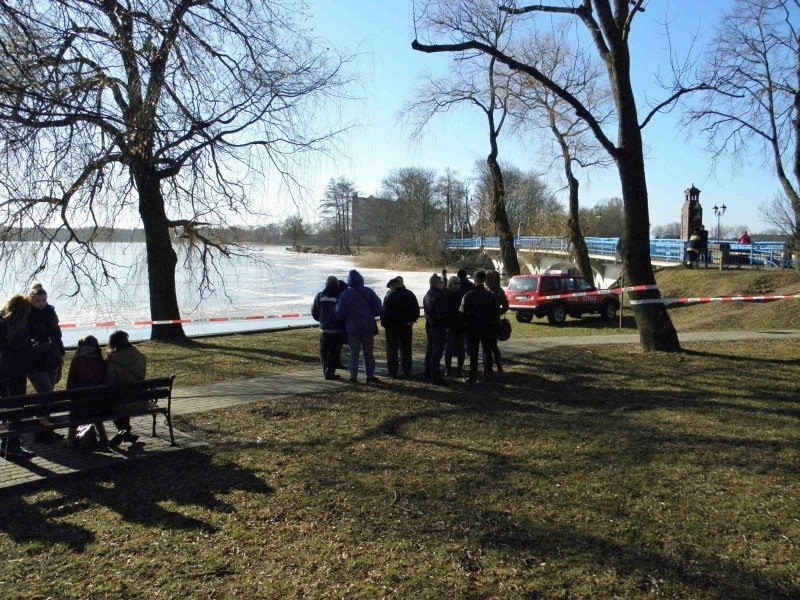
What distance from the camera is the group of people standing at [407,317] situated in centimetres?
1008

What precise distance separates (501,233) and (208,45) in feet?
75.4

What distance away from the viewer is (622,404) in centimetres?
884

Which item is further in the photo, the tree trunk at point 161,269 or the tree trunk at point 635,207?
the tree trunk at point 161,269

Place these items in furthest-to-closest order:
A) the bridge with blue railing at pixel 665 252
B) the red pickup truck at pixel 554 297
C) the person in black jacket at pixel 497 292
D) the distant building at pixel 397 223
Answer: the distant building at pixel 397 223
the bridge with blue railing at pixel 665 252
the red pickup truck at pixel 554 297
the person in black jacket at pixel 497 292

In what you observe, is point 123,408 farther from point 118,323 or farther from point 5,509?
point 118,323

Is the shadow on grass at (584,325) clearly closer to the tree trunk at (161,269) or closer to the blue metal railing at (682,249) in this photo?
the blue metal railing at (682,249)

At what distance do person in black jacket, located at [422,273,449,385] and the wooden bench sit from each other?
416cm

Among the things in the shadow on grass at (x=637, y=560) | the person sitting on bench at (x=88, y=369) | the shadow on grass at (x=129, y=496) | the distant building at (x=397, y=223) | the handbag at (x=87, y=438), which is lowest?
the shadow on grass at (x=637, y=560)

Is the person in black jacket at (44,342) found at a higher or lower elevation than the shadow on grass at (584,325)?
higher

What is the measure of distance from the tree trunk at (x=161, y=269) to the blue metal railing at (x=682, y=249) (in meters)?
19.8

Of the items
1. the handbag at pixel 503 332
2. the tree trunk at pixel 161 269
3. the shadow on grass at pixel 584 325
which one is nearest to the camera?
the handbag at pixel 503 332

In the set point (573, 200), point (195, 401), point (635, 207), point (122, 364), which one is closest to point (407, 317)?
point (195, 401)

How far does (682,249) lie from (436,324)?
3140 centimetres

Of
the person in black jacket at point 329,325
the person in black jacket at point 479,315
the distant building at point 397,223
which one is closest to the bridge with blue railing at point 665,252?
the distant building at point 397,223
